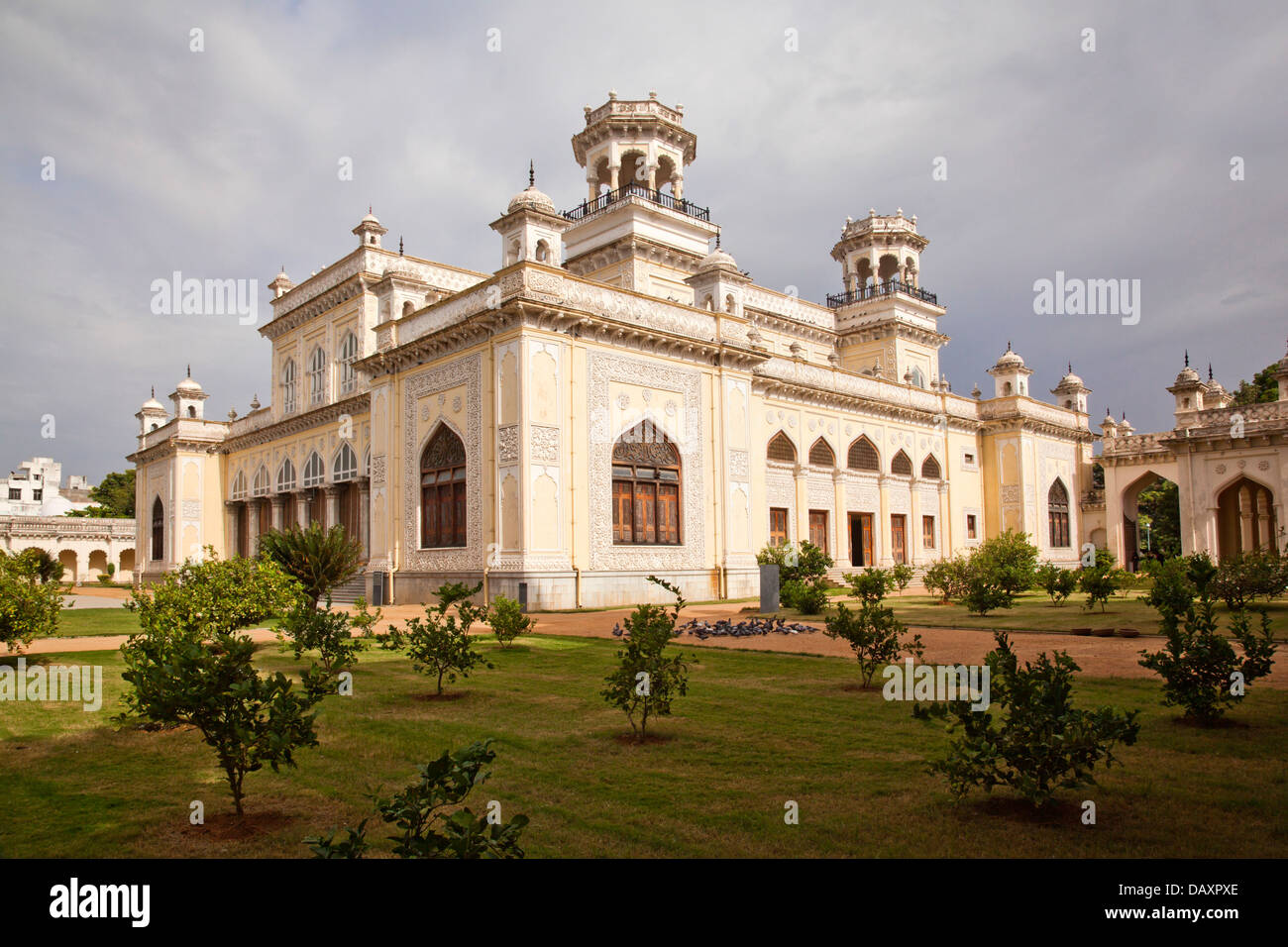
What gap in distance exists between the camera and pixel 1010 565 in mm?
21297

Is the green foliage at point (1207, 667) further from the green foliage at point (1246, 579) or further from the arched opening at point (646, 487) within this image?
the arched opening at point (646, 487)

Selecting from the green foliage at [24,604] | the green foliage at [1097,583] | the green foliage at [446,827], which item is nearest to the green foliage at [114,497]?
the green foliage at [24,604]

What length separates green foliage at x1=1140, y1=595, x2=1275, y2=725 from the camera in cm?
648

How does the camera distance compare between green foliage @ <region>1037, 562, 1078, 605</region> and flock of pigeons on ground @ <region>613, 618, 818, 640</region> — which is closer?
flock of pigeons on ground @ <region>613, 618, 818, 640</region>

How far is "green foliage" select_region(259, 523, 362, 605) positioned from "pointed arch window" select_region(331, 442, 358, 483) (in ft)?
40.0

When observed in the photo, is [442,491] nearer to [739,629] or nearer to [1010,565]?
[739,629]

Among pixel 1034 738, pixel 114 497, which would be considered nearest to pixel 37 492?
pixel 114 497

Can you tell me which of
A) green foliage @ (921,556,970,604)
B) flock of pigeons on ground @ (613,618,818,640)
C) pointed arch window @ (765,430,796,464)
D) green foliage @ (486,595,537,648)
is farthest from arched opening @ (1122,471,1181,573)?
green foliage @ (486,595,537,648)

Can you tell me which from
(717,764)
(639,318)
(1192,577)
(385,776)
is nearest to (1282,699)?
(1192,577)

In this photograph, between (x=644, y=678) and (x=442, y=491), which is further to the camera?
(x=442, y=491)

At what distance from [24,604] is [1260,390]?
49239 millimetres

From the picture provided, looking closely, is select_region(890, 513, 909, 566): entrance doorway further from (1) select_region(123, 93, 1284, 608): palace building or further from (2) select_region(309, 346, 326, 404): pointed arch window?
(2) select_region(309, 346, 326, 404): pointed arch window

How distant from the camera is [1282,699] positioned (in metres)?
7.27

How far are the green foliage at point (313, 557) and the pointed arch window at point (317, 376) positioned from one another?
52.6 ft
